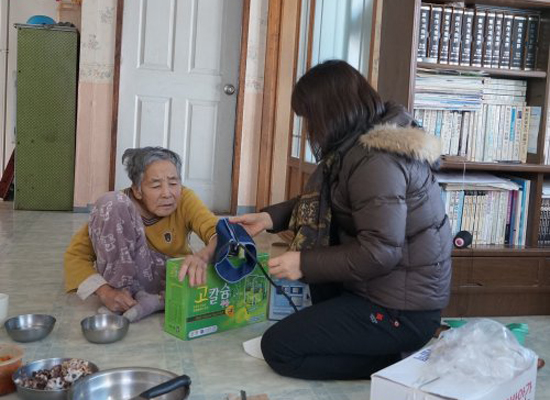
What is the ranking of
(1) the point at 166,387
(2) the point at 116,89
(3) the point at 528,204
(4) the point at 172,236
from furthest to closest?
(2) the point at 116,89 → (3) the point at 528,204 → (4) the point at 172,236 → (1) the point at 166,387

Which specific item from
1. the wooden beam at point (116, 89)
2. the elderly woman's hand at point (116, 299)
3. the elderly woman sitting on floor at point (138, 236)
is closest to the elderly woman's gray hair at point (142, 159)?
the elderly woman sitting on floor at point (138, 236)

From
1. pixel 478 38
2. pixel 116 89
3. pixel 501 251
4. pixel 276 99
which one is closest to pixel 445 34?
pixel 478 38

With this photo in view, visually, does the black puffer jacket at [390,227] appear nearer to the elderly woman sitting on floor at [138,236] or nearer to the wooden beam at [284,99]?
the elderly woman sitting on floor at [138,236]

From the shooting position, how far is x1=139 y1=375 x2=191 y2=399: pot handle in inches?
56.9

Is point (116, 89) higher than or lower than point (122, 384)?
higher

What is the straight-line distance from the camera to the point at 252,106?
15.5 feet

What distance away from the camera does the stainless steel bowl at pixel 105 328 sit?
6.61 feet

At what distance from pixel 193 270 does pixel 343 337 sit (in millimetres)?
529

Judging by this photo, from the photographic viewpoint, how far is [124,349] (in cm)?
201

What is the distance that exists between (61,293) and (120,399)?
3.67 ft

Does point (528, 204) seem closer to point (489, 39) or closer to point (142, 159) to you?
point (489, 39)

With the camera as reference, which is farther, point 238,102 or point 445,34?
point 238,102

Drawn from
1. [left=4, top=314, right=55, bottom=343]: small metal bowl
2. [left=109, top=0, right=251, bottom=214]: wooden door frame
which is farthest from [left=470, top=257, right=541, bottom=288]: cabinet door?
[left=109, top=0, right=251, bottom=214]: wooden door frame

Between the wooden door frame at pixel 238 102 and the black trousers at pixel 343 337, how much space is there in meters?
2.92
